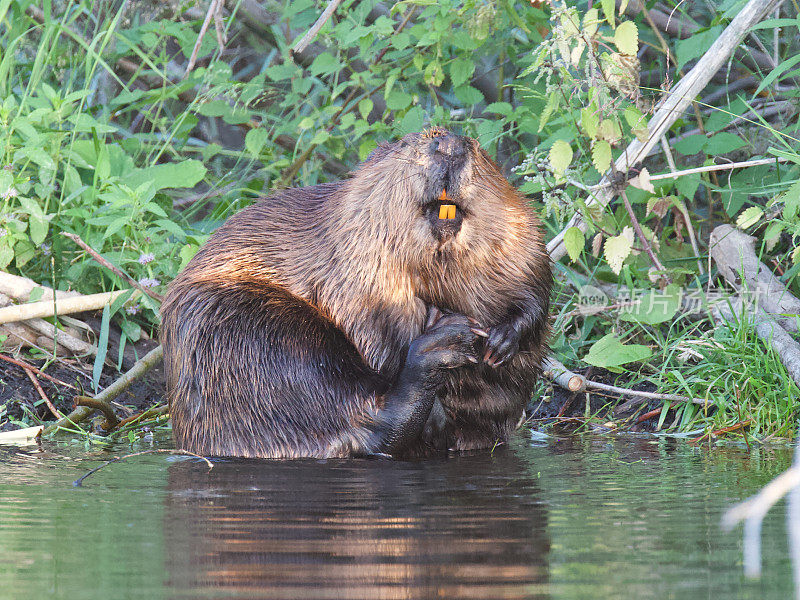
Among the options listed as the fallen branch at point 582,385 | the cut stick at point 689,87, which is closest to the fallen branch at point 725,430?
the fallen branch at point 582,385

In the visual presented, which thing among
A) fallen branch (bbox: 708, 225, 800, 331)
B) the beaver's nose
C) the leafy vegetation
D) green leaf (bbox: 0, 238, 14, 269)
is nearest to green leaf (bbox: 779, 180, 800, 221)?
the leafy vegetation

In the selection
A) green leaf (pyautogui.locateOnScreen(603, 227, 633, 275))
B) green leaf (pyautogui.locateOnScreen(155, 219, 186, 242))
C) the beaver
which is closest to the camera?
the beaver

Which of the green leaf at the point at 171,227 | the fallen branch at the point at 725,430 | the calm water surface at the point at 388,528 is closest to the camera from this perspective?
the calm water surface at the point at 388,528

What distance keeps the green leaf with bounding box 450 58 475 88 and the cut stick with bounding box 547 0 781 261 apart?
89 cm

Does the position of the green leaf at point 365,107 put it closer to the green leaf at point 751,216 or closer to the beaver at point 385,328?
the beaver at point 385,328

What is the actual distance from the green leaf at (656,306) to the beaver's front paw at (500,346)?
77 cm

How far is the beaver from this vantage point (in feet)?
9.21

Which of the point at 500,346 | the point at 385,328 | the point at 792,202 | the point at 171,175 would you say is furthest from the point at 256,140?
the point at 792,202

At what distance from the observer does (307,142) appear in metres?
4.98

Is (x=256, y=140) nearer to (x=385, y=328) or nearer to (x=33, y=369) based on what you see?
(x=33, y=369)

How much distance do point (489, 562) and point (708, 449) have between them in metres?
1.47

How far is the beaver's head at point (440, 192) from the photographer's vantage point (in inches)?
106

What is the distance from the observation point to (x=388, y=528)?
194 cm

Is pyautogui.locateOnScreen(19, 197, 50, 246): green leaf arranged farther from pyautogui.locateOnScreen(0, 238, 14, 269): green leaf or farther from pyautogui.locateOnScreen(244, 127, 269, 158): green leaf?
pyautogui.locateOnScreen(244, 127, 269, 158): green leaf
